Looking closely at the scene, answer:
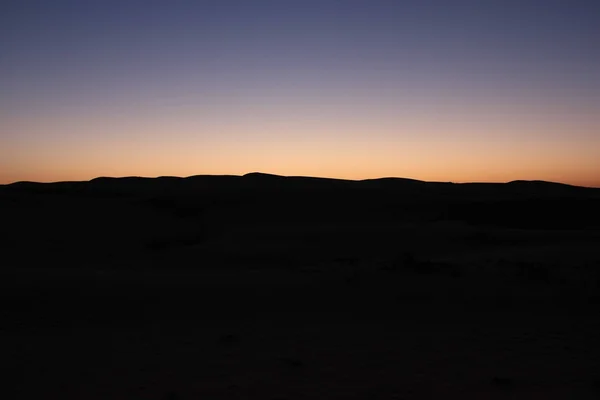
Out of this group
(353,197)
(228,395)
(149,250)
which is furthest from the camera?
(353,197)

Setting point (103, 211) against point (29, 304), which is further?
point (103, 211)

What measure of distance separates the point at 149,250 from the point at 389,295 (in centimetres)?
1264

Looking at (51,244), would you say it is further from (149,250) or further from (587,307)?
(587,307)

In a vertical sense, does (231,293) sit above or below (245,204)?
below

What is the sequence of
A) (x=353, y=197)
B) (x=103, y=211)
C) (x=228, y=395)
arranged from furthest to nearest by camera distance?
1. (x=353, y=197)
2. (x=103, y=211)
3. (x=228, y=395)

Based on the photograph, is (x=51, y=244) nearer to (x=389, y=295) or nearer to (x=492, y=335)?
(x=389, y=295)

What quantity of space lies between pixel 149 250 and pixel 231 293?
418 inches

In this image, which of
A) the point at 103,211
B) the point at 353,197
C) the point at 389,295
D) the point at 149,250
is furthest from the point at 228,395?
the point at 353,197

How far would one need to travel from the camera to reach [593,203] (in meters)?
37.2

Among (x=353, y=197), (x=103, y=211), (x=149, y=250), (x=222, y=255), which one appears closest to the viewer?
(x=222, y=255)

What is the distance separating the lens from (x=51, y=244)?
2020 cm

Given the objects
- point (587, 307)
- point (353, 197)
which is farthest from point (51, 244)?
point (353, 197)

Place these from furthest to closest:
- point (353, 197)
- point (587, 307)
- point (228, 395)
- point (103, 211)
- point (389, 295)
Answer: point (353, 197), point (103, 211), point (389, 295), point (587, 307), point (228, 395)

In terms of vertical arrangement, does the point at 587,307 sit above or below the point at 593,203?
below
